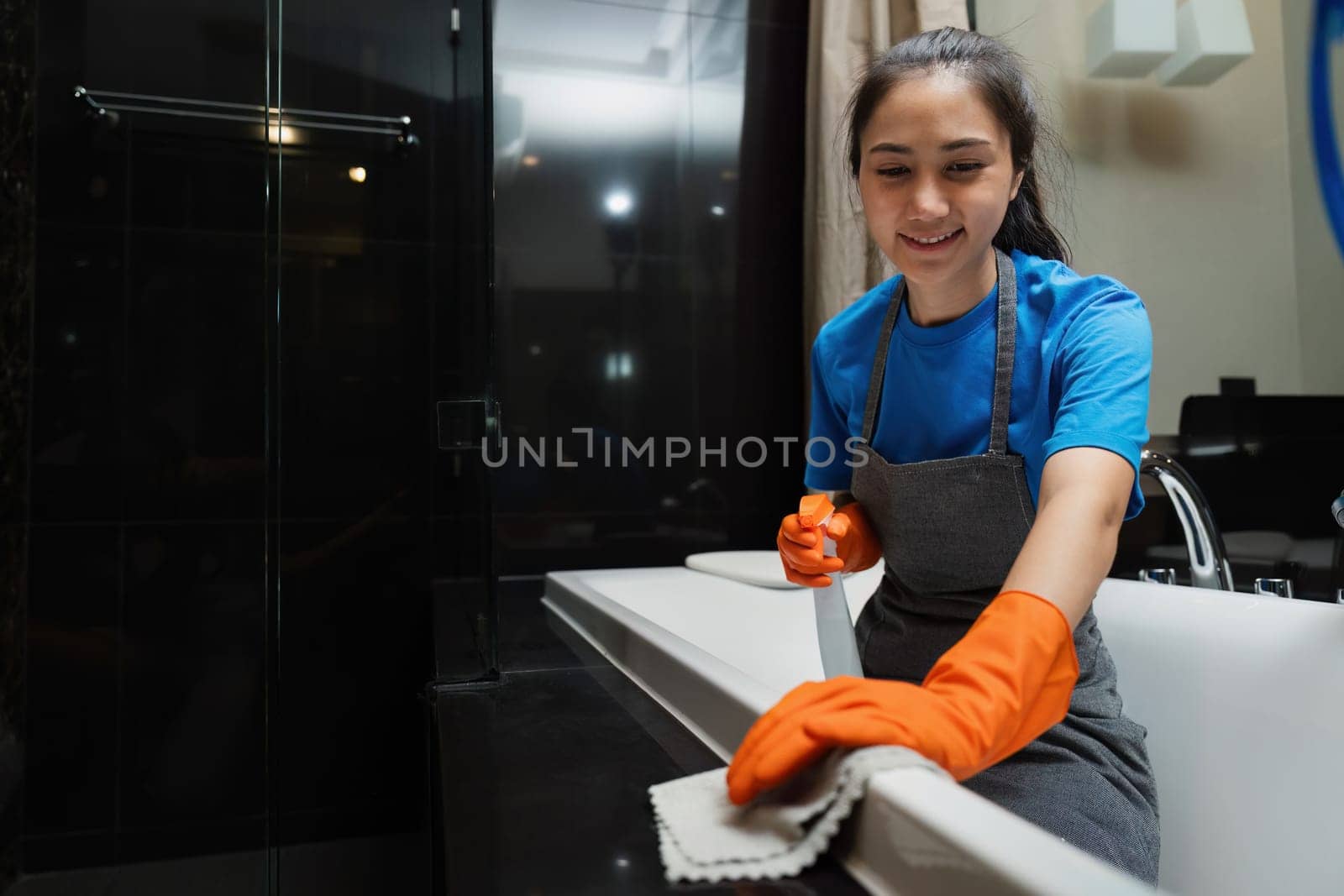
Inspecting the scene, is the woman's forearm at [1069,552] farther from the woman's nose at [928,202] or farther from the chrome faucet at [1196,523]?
the chrome faucet at [1196,523]

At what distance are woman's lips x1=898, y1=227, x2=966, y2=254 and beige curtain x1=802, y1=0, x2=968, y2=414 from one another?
3.83 ft

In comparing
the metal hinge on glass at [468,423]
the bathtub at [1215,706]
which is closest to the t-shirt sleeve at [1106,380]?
the bathtub at [1215,706]

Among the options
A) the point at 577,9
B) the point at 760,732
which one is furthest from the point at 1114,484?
the point at 577,9

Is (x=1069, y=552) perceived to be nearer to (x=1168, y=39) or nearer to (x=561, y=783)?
(x=561, y=783)

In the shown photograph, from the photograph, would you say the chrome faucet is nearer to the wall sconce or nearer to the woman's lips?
the woman's lips

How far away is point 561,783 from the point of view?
2.17 ft

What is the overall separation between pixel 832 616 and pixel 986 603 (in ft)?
0.52

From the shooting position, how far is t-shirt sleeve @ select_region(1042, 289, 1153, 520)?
739 mm

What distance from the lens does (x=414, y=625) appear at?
140 centimetres

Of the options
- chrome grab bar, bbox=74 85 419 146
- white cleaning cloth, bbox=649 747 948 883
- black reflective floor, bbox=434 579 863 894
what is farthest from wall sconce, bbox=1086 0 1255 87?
white cleaning cloth, bbox=649 747 948 883

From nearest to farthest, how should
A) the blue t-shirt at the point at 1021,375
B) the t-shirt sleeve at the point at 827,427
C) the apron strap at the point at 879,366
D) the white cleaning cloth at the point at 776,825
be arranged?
the white cleaning cloth at the point at 776,825 → the blue t-shirt at the point at 1021,375 → the apron strap at the point at 879,366 → the t-shirt sleeve at the point at 827,427

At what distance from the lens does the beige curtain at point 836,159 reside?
2074mm

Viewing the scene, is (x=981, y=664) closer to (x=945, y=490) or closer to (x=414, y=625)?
(x=945, y=490)

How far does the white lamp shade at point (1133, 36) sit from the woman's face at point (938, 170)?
40.9 inches
